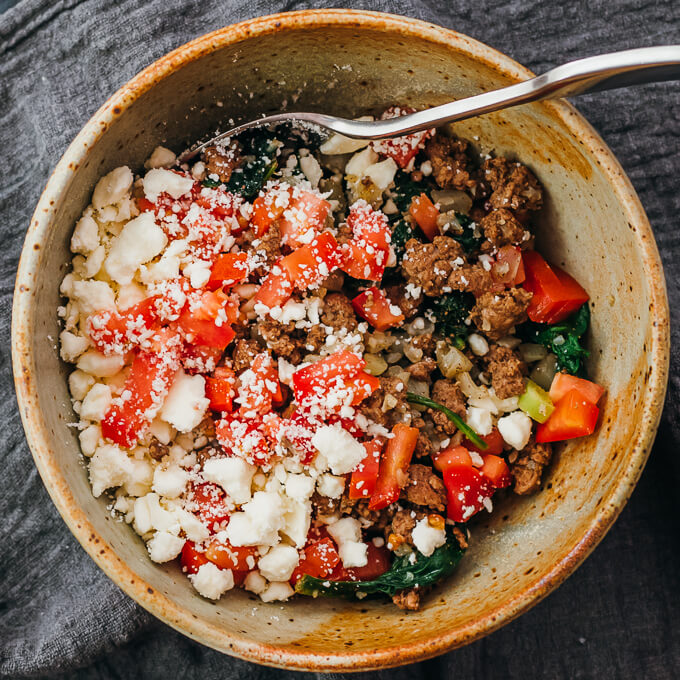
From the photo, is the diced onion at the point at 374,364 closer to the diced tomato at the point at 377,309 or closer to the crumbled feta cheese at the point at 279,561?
the diced tomato at the point at 377,309

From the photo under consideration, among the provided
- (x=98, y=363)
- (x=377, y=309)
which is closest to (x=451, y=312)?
(x=377, y=309)

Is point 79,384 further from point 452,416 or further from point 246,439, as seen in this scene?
point 452,416

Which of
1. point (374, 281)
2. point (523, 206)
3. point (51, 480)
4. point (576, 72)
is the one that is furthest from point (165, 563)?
point (576, 72)

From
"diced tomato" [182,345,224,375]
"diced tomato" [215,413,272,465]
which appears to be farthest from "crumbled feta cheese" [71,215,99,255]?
"diced tomato" [215,413,272,465]

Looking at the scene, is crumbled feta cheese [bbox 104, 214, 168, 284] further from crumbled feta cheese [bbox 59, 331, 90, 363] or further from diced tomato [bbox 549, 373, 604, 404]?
diced tomato [bbox 549, 373, 604, 404]

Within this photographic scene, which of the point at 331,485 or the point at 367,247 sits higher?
the point at 367,247

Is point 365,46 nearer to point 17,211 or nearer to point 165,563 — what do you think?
point 17,211
